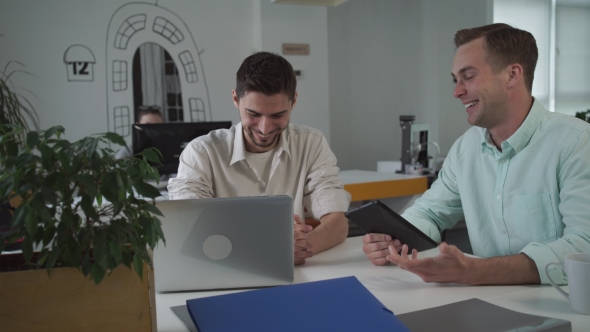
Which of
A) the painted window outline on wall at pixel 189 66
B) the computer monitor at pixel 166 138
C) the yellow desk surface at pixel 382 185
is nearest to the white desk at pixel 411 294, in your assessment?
the computer monitor at pixel 166 138

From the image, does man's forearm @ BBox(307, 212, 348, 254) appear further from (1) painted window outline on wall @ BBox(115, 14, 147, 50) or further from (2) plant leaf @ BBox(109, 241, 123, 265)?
(1) painted window outline on wall @ BBox(115, 14, 147, 50)

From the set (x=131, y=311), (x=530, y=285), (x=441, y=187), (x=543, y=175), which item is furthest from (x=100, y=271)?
(x=441, y=187)

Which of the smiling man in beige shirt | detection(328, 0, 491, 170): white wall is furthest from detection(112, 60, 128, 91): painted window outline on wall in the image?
the smiling man in beige shirt

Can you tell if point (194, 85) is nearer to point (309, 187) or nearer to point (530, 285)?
point (309, 187)

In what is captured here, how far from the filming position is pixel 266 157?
218 cm

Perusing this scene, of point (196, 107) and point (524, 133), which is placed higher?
point (196, 107)

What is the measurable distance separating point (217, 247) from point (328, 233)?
57 centimetres

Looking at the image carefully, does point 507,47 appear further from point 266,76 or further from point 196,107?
point 196,107

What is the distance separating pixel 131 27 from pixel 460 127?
393 centimetres

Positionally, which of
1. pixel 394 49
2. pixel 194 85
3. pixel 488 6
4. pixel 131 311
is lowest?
pixel 131 311

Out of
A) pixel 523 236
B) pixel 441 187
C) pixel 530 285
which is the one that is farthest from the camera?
pixel 441 187

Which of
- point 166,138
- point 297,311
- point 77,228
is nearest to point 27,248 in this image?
point 77,228

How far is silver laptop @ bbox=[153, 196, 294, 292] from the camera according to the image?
126 centimetres

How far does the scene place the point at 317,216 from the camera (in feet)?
6.86
